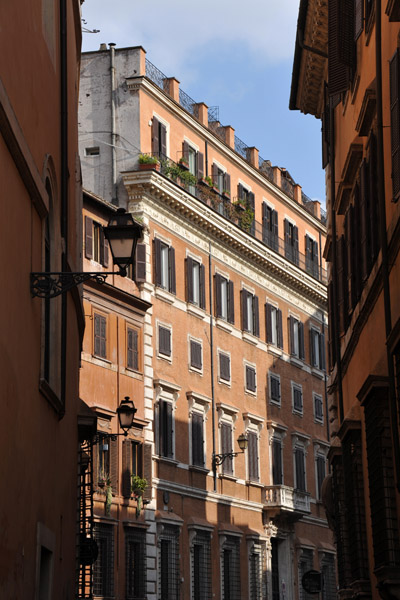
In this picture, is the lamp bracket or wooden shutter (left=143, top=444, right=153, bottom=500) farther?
wooden shutter (left=143, top=444, right=153, bottom=500)

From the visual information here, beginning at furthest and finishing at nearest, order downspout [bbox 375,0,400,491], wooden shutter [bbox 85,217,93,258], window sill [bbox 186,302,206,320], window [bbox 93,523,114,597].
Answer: window sill [bbox 186,302,206,320], wooden shutter [bbox 85,217,93,258], window [bbox 93,523,114,597], downspout [bbox 375,0,400,491]

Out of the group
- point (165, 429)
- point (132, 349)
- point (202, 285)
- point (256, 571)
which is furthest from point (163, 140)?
point (256, 571)

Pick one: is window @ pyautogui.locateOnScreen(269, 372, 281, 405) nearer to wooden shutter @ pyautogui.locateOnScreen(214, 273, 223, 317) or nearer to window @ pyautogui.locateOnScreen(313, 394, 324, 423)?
window @ pyautogui.locateOnScreen(313, 394, 324, 423)

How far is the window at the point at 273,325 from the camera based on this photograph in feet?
166

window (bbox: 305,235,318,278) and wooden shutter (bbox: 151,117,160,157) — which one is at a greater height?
window (bbox: 305,235,318,278)

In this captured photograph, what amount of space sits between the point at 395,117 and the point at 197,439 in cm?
2996

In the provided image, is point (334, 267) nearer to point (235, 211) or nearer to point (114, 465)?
point (114, 465)

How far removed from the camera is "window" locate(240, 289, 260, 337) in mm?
48125

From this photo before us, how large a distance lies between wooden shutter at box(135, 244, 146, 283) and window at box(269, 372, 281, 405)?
11686 mm

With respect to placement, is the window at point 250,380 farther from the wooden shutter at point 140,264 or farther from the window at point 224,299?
the wooden shutter at point 140,264

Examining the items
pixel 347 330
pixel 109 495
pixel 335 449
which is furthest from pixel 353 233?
pixel 109 495

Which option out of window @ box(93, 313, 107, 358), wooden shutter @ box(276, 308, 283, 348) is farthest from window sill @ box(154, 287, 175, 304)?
wooden shutter @ box(276, 308, 283, 348)

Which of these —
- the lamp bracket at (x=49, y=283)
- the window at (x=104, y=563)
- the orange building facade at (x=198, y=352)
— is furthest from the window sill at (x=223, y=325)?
the lamp bracket at (x=49, y=283)

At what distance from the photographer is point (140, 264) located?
40.1m
